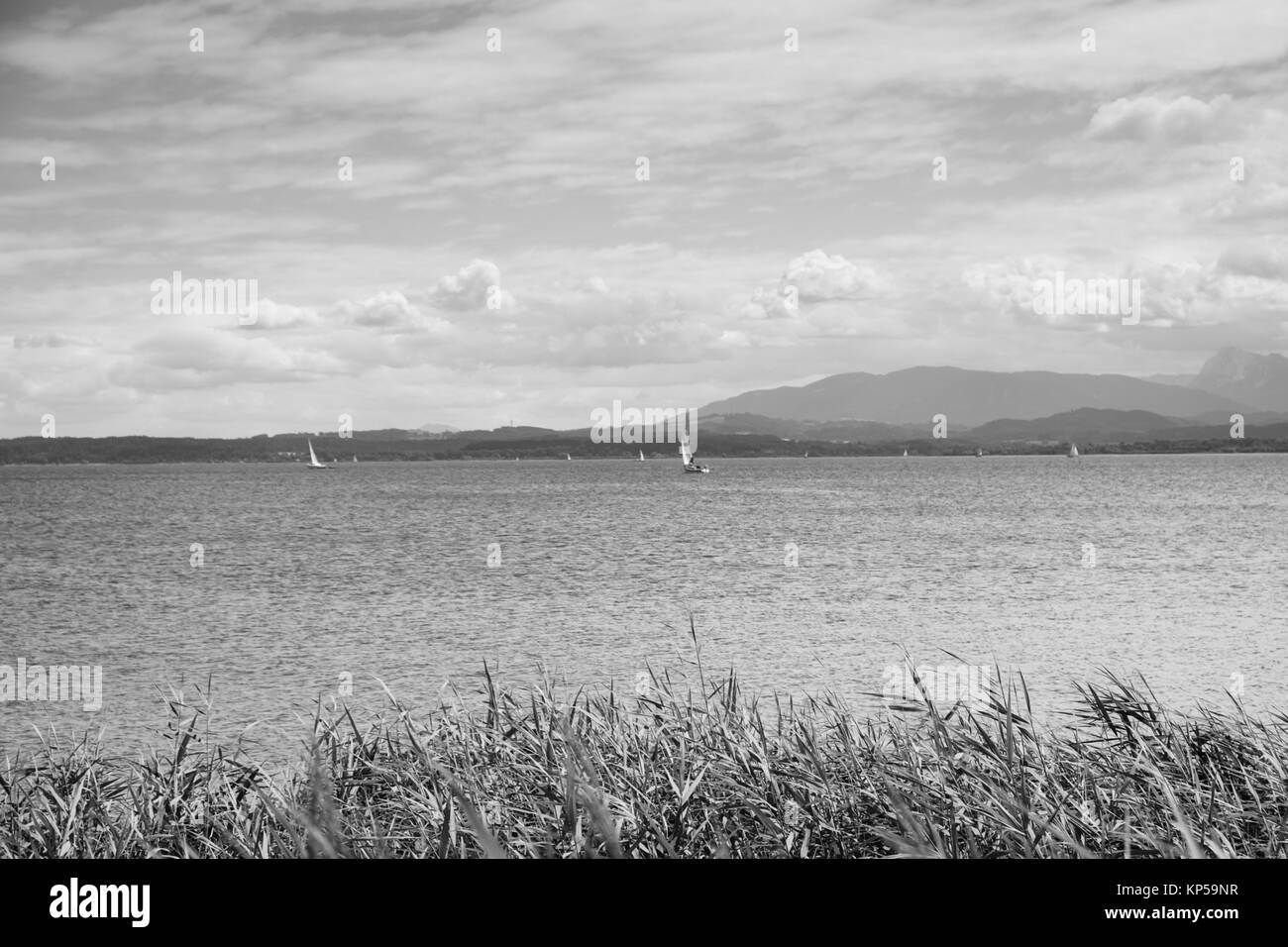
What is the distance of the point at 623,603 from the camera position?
3378 cm

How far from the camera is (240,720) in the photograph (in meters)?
17.8

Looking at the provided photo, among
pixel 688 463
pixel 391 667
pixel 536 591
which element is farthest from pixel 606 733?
pixel 688 463

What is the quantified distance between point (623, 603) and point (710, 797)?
2750 centimetres

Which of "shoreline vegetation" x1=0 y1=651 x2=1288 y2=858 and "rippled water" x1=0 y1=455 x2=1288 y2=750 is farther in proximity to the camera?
"rippled water" x1=0 y1=455 x2=1288 y2=750

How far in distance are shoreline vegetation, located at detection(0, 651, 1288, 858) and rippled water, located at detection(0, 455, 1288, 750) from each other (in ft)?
11.0

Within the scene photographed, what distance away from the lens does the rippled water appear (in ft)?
73.2

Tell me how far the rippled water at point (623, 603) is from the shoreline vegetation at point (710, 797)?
3.34 metres

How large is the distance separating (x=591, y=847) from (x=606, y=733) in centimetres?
292

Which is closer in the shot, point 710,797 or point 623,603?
point 710,797

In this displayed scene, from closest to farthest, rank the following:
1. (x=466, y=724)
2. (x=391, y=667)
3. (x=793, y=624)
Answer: (x=466, y=724), (x=391, y=667), (x=793, y=624)

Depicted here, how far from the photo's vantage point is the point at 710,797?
6391mm

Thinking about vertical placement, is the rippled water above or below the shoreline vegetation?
below

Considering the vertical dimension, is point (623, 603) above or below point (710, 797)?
below
